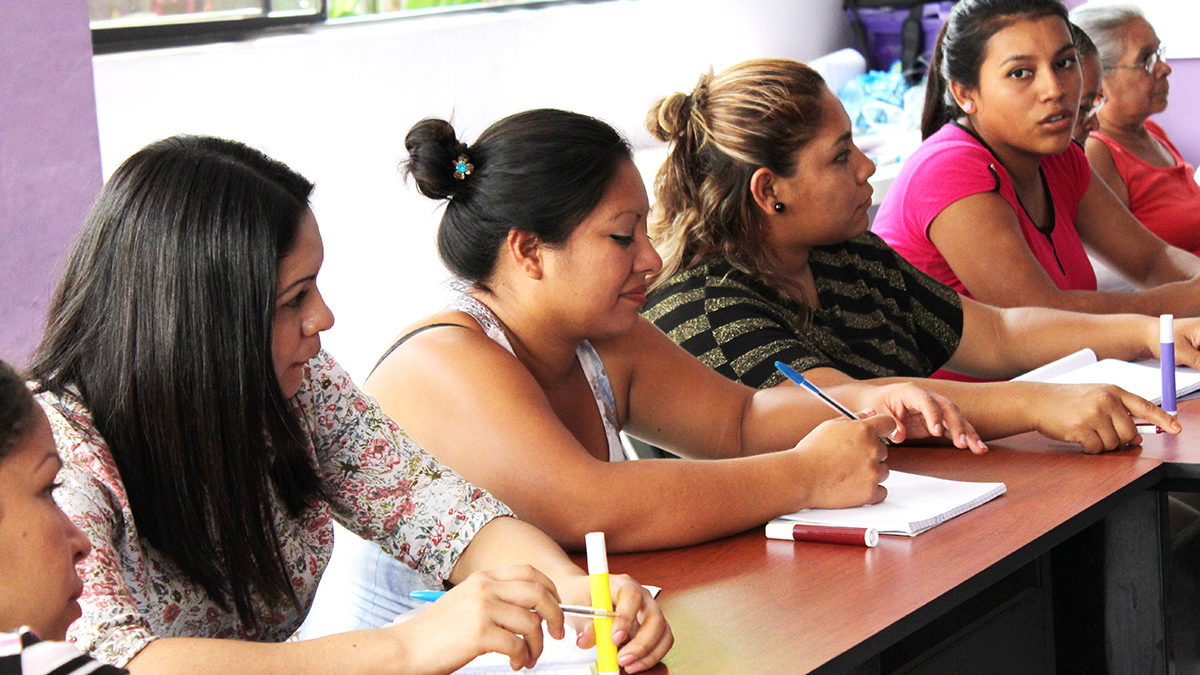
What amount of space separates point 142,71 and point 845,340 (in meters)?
1.96

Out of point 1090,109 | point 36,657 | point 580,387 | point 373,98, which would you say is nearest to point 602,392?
point 580,387

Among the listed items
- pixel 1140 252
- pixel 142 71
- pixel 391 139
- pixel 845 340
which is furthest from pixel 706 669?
pixel 391 139

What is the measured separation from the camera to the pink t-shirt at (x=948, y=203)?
8.74 feet

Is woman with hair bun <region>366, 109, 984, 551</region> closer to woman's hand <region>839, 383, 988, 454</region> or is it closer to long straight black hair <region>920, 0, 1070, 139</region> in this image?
woman's hand <region>839, 383, 988, 454</region>

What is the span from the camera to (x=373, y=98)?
3809 millimetres

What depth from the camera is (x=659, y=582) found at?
4.56 feet

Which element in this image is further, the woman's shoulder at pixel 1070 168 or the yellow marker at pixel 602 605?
the woman's shoulder at pixel 1070 168

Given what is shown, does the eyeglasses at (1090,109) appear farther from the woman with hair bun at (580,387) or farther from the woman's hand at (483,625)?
the woman's hand at (483,625)

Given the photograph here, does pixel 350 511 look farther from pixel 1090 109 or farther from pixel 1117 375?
pixel 1090 109

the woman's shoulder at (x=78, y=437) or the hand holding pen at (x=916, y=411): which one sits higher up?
the woman's shoulder at (x=78, y=437)

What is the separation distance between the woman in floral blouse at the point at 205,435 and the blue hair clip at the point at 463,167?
422mm

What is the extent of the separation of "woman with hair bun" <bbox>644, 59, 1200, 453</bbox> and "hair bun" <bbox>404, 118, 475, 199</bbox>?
1.61ft

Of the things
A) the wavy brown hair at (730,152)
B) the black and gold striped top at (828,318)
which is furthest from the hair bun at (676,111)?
the black and gold striped top at (828,318)

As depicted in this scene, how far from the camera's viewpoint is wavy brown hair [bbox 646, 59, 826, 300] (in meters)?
2.12
